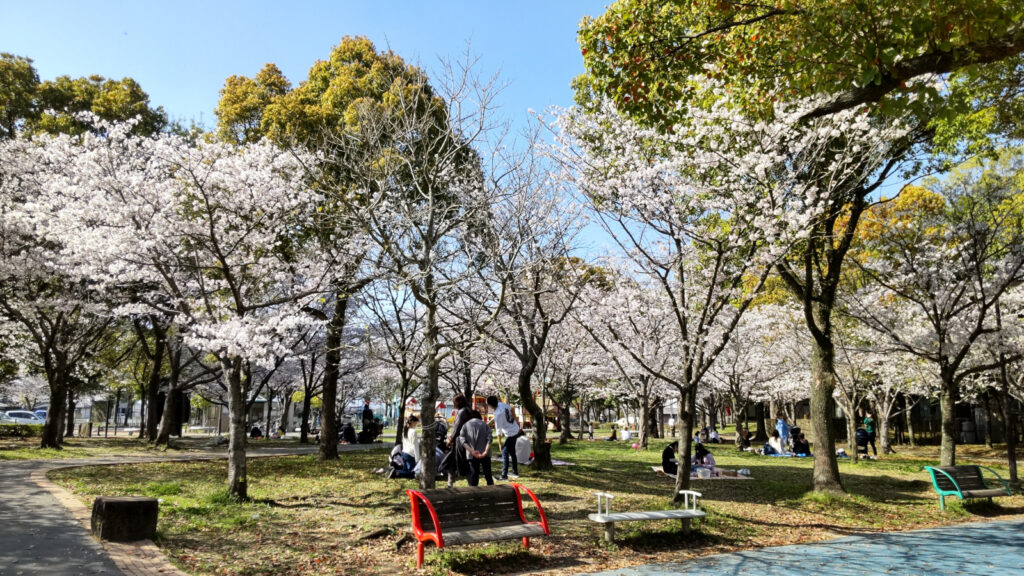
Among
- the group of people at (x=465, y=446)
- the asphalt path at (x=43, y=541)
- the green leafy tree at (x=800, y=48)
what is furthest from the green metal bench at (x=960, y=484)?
the asphalt path at (x=43, y=541)

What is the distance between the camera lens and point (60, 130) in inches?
678

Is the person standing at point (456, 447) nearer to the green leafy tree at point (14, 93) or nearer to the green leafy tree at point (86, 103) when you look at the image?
the green leafy tree at point (86, 103)

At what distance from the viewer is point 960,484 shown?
10.5 m

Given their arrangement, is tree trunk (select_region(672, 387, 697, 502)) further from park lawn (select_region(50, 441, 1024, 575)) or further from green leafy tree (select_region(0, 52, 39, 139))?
green leafy tree (select_region(0, 52, 39, 139))

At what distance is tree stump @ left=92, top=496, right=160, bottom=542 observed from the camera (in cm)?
638

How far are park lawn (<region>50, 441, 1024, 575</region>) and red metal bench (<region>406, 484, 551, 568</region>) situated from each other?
0.31 meters

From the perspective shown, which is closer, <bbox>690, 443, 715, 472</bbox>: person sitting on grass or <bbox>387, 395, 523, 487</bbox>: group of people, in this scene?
<bbox>387, 395, 523, 487</bbox>: group of people

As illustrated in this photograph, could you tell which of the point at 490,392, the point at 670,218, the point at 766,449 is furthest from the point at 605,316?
the point at 490,392

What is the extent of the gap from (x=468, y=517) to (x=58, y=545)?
4.01m

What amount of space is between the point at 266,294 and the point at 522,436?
575cm

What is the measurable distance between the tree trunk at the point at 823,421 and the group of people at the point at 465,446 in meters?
5.31

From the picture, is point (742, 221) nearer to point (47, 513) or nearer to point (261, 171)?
point (261, 171)

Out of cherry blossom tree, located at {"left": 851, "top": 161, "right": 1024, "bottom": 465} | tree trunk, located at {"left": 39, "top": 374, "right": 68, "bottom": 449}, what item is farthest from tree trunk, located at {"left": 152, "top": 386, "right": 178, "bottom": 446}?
cherry blossom tree, located at {"left": 851, "top": 161, "right": 1024, "bottom": 465}

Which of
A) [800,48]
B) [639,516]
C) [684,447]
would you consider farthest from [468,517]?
[800,48]
